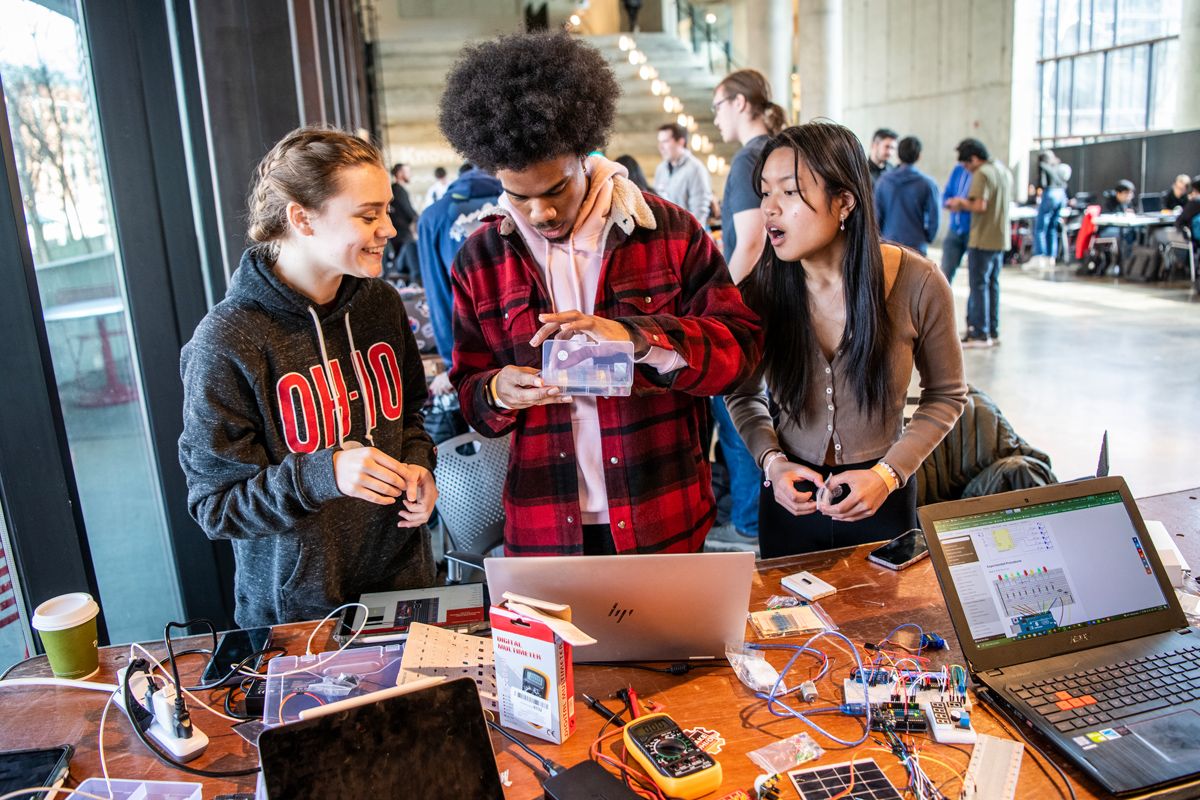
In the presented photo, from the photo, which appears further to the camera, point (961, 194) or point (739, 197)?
point (961, 194)

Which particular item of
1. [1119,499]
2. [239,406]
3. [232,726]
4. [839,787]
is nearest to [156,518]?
[239,406]

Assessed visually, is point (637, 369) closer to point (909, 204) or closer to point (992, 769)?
point (992, 769)

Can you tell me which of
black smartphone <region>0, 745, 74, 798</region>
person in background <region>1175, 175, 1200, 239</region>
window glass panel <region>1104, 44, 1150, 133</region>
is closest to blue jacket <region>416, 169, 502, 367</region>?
black smartphone <region>0, 745, 74, 798</region>

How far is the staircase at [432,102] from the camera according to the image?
37.8 feet

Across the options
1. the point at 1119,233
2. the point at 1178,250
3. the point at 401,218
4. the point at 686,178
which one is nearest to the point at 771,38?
the point at 1119,233

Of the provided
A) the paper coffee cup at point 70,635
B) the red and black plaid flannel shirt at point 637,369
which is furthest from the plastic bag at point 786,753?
the paper coffee cup at point 70,635

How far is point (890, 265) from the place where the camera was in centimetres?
178

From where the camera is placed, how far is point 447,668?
1355mm

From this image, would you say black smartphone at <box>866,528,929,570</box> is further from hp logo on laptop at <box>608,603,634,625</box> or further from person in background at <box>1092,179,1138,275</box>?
person in background at <box>1092,179,1138,275</box>

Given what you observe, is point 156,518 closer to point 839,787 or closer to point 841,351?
point 841,351

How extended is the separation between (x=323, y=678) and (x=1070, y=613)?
3.87 ft

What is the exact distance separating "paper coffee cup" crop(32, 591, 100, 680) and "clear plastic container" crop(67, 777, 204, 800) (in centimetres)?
32

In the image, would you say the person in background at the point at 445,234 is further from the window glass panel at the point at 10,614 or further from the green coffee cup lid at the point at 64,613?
the green coffee cup lid at the point at 64,613

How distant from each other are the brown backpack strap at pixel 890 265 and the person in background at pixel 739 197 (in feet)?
5.22
